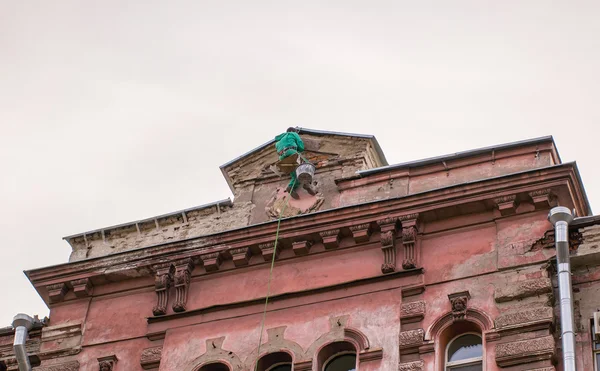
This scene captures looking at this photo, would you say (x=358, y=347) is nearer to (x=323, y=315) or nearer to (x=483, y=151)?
(x=323, y=315)

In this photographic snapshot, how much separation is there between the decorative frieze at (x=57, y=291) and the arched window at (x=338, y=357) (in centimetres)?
587

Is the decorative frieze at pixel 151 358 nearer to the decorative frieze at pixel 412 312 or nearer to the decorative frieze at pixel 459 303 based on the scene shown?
the decorative frieze at pixel 412 312

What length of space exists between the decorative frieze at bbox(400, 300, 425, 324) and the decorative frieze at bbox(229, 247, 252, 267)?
346 centimetres

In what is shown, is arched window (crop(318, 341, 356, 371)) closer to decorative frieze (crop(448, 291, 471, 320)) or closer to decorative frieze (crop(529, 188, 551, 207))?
decorative frieze (crop(448, 291, 471, 320))

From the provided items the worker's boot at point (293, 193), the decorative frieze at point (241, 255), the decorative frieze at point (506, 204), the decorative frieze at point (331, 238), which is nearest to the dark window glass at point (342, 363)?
the decorative frieze at point (331, 238)

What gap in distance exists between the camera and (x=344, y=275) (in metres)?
23.8

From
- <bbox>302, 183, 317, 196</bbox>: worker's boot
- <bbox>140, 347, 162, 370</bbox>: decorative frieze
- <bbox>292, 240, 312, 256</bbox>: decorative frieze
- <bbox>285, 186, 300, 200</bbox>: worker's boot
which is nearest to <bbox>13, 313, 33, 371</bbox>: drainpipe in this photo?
<bbox>140, 347, 162, 370</bbox>: decorative frieze

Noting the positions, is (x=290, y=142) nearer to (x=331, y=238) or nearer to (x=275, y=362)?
(x=331, y=238)

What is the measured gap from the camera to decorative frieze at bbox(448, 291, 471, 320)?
72.6 feet

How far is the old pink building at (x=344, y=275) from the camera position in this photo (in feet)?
72.3

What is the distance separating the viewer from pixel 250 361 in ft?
76.1

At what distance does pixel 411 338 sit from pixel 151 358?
491 centimetres

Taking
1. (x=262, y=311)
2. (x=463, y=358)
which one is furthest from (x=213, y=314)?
(x=463, y=358)

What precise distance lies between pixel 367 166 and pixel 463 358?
17.4ft
